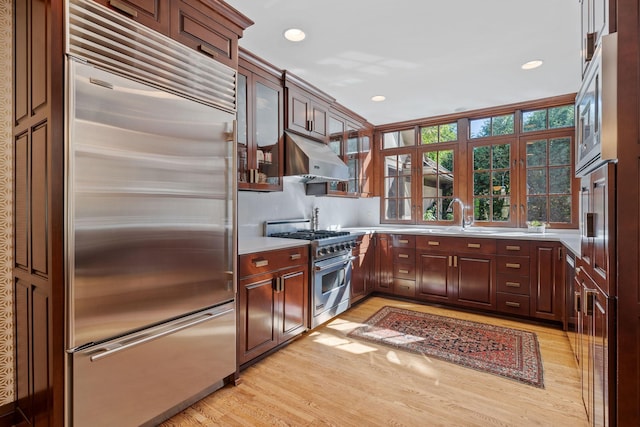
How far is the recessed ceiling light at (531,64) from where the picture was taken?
2.82 m

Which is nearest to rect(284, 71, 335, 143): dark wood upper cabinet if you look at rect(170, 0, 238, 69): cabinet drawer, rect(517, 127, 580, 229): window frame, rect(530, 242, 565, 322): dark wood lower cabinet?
rect(170, 0, 238, 69): cabinet drawer

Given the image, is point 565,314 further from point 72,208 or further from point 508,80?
point 72,208

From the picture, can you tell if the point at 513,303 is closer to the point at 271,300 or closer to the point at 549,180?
the point at 549,180

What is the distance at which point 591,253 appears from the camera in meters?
1.47

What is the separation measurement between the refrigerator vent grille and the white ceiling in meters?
0.56

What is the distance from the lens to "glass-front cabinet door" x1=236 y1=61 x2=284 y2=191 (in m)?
2.68

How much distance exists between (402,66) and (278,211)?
1.93 meters

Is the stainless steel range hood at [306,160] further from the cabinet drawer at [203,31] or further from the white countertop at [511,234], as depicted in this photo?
the white countertop at [511,234]

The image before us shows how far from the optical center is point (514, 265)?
338cm

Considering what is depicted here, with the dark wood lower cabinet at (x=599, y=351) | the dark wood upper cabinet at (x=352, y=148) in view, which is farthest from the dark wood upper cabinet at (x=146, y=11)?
the dark wood lower cabinet at (x=599, y=351)

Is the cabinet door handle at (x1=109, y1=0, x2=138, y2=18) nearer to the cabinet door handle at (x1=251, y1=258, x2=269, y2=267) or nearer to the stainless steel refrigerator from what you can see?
the stainless steel refrigerator

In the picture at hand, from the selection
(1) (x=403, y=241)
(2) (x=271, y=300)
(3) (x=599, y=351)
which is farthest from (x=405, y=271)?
(3) (x=599, y=351)

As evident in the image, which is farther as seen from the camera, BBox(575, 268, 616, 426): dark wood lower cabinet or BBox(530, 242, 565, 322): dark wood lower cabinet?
BBox(530, 242, 565, 322): dark wood lower cabinet

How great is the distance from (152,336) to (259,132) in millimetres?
1891
